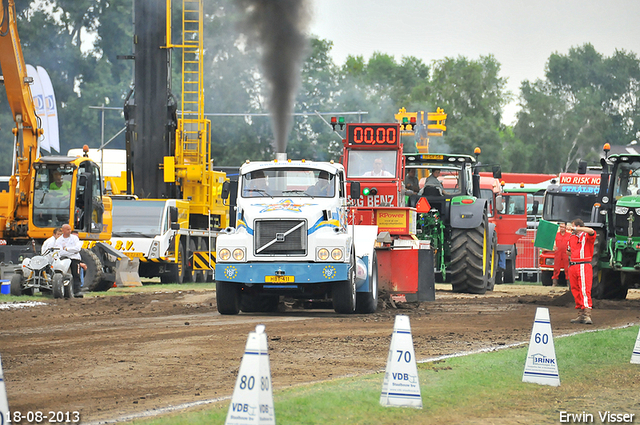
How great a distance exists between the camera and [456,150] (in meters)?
87.5

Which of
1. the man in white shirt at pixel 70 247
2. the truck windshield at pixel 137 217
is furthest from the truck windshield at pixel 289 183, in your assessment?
the truck windshield at pixel 137 217

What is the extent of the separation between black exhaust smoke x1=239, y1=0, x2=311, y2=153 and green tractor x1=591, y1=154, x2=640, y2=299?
7985mm

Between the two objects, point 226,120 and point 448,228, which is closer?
point 448,228

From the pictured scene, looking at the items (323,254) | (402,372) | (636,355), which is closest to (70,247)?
(323,254)

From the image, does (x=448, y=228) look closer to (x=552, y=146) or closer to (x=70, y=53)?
(x=70, y=53)

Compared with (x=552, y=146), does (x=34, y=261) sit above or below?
below

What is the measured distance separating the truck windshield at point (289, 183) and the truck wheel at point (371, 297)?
57.8 inches

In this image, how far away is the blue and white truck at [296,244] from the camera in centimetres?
1594

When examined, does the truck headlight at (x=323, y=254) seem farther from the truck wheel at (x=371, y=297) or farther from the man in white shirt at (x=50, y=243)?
the man in white shirt at (x=50, y=243)

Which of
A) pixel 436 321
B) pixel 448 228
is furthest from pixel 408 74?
pixel 436 321

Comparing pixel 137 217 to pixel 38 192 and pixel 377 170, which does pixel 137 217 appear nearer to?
pixel 38 192

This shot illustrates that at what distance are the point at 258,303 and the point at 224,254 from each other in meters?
2.01

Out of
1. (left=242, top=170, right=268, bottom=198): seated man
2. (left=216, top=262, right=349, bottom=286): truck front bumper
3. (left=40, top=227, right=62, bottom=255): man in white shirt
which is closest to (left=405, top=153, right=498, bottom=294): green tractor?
(left=242, top=170, right=268, bottom=198): seated man

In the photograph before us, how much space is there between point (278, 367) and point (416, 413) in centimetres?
290
